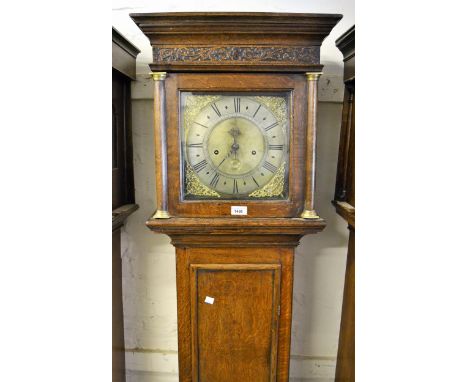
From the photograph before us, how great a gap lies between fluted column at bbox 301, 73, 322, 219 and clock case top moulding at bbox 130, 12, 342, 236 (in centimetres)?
1

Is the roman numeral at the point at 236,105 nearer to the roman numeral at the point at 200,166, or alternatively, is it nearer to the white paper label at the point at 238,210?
the roman numeral at the point at 200,166

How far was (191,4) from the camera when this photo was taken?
5.18 ft

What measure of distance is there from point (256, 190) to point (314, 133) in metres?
0.26

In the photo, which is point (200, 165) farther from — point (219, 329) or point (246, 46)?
point (219, 329)

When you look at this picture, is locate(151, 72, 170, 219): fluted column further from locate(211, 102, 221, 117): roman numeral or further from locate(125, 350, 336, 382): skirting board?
locate(125, 350, 336, 382): skirting board

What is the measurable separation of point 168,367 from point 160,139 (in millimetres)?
1098

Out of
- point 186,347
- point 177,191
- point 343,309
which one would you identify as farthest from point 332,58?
point 186,347

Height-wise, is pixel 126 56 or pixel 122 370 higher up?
pixel 126 56

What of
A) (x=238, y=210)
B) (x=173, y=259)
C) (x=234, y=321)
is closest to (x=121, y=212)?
(x=173, y=259)

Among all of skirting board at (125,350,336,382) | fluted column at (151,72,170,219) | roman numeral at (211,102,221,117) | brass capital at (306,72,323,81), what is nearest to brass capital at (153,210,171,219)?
fluted column at (151,72,170,219)

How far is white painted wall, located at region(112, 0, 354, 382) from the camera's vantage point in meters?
1.59

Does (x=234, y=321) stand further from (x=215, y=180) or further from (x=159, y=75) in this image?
(x=159, y=75)

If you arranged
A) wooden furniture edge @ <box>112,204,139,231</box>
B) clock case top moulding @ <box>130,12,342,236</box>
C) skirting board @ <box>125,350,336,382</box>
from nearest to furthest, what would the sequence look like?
clock case top moulding @ <box>130,12,342,236</box>
wooden furniture edge @ <box>112,204,139,231</box>
skirting board @ <box>125,350,336,382</box>

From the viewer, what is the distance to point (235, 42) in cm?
124
